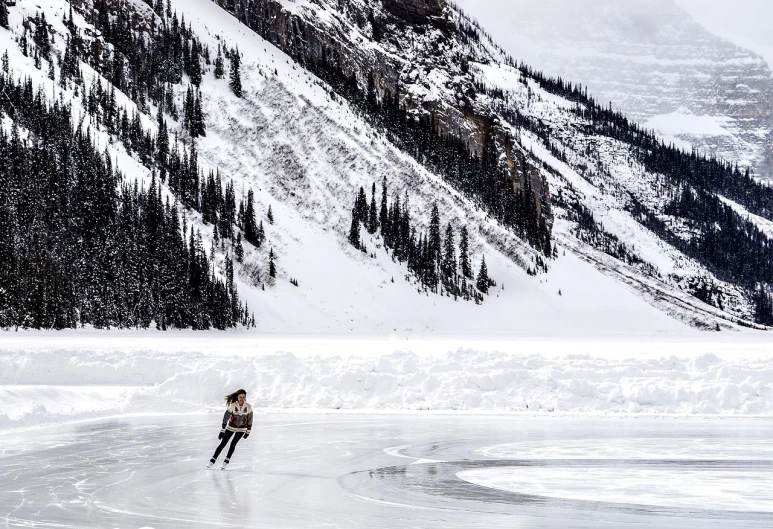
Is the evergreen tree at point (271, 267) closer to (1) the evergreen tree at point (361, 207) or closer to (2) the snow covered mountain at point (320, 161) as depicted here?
(2) the snow covered mountain at point (320, 161)

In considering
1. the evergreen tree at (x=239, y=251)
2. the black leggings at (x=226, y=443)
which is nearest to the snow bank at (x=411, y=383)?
the black leggings at (x=226, y=443)

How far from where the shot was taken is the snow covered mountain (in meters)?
109

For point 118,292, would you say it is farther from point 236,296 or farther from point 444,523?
point 444,523

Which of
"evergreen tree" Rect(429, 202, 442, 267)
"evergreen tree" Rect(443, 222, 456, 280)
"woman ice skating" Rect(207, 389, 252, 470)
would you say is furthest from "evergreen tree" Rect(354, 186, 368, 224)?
"woman ice skating" Rect(207, 389, 252, 470)

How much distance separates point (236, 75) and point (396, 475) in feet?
431

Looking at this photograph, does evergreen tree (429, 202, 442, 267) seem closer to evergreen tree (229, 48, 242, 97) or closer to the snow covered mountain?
the snow covered mountain

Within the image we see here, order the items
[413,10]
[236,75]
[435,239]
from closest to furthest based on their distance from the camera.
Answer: [435,239]
[236,75]
[413,10]

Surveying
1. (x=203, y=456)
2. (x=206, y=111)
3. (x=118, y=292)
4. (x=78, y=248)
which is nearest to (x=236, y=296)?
(x=118, y=292)

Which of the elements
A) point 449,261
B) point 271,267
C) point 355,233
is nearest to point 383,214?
point 355,233

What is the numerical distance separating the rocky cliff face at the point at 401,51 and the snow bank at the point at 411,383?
13396 cm

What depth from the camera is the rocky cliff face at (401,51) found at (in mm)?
162750

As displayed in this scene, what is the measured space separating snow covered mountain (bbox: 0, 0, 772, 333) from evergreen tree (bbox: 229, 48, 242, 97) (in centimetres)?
110

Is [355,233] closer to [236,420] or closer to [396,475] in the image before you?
[236,420]

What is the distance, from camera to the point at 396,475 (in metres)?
16.6
